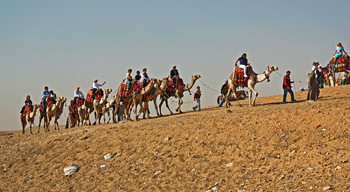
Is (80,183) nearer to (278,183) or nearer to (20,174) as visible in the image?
(20,174)

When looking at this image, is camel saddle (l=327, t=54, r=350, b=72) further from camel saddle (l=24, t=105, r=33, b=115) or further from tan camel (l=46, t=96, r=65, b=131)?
camel saddle (l=24, t=105, r=33, b=115)

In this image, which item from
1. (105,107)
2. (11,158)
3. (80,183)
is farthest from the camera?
(105,107)

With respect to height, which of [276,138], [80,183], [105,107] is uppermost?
[105,107]

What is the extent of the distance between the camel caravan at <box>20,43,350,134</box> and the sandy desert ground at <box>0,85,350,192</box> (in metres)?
4.54

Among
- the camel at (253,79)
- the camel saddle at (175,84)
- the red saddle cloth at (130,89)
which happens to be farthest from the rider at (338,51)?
the red saddle cloth at (130,89)

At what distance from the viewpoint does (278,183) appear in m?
8.62

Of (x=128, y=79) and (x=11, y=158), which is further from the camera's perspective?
(x=128, y=79)

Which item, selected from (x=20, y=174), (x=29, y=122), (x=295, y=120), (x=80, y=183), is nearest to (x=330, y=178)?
(x=295, y=120)

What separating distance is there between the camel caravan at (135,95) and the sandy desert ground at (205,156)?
14.9 ft

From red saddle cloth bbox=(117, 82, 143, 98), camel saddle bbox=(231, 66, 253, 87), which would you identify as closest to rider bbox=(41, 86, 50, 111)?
red saddle cloth bbox=(117, 82, 143, 98)

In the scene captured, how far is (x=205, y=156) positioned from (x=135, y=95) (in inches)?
398

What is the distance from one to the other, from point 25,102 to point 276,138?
19.0 metres

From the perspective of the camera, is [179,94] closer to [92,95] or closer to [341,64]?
[92,95]

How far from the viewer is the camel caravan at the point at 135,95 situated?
1948cm
